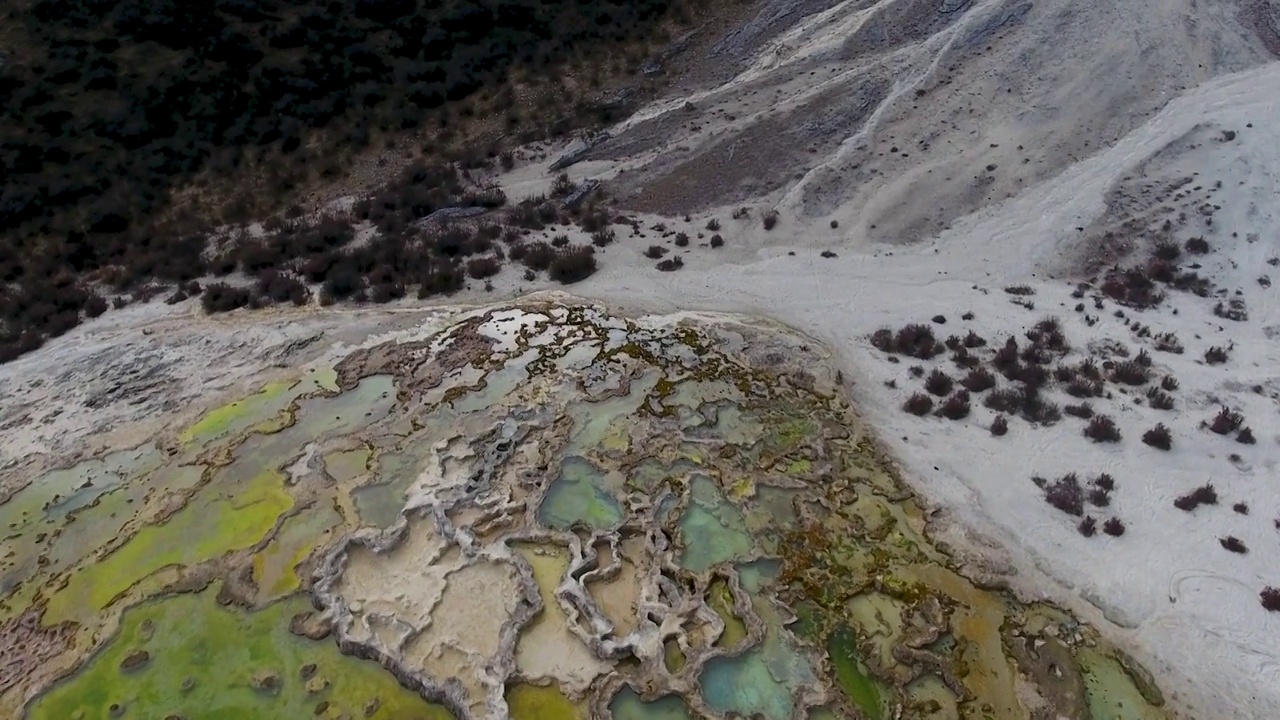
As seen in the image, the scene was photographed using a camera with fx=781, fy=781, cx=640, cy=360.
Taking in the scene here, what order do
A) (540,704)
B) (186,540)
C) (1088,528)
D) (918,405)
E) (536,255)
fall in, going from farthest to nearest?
1. (536,255)
2. (918,405)
3. (186,540)
4. (1088,528)
5. (540,704)

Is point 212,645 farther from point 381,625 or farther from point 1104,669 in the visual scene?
point 1104,669

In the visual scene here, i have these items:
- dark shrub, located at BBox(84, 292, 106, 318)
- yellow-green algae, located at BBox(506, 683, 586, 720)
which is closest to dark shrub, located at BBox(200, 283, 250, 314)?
dark shrub, located at BBox(84, 292, 106, 318)

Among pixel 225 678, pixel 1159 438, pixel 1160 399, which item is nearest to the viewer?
pixel 225 678

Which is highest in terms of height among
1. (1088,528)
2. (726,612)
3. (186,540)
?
(1088,528)

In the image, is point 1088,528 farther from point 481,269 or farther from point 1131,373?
point 481,269

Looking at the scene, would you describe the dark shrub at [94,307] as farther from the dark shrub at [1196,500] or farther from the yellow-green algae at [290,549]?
the dark shrub at [1196,500]

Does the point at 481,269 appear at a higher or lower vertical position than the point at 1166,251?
lower

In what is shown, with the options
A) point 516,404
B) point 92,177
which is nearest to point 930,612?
point 516,404

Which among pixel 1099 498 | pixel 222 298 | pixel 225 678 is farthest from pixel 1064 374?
pixel 222 298
